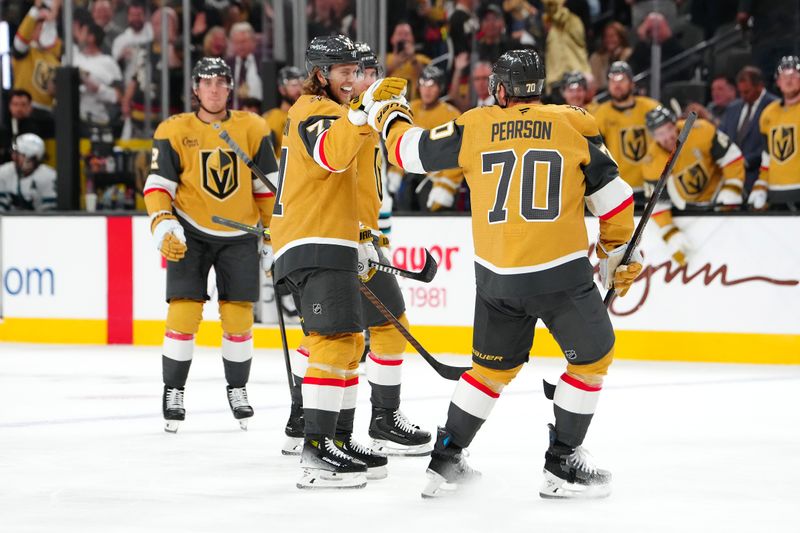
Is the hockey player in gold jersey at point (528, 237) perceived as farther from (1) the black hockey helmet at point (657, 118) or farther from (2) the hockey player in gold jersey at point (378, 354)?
(1) the black hockey helmet at point (657, 118)

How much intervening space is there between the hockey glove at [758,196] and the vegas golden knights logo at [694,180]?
0.29 m

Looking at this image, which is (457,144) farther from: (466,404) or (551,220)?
(466,404)

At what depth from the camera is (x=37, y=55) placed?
9898 mm

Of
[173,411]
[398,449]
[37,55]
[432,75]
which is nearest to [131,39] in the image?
[37,55]

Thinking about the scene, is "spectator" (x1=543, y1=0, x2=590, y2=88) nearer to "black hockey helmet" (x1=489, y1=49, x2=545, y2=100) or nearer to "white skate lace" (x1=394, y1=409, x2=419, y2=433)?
"white skate lace" (x1=394, y1=409, x2=419, y2=433)

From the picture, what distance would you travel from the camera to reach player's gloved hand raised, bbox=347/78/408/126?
3490mm

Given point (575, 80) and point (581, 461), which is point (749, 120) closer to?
point (575, 80)

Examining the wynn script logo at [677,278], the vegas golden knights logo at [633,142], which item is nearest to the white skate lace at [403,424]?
the wynn script logo at [677,278]

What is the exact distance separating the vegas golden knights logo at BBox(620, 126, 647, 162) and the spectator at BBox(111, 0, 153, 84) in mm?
3811

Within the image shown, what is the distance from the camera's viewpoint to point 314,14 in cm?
897

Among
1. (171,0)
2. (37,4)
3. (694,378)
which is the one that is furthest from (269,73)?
(694,378)

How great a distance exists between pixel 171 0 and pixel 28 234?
7.85ft

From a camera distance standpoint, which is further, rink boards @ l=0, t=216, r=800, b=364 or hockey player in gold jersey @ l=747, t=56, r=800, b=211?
hockey player in gold jersey @ l=747, t=56, r=800, b=211

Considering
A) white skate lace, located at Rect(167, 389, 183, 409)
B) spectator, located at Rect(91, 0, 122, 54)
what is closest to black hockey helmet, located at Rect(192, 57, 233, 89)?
white skate lace, located at Rect(167, 389, 183, 409)
